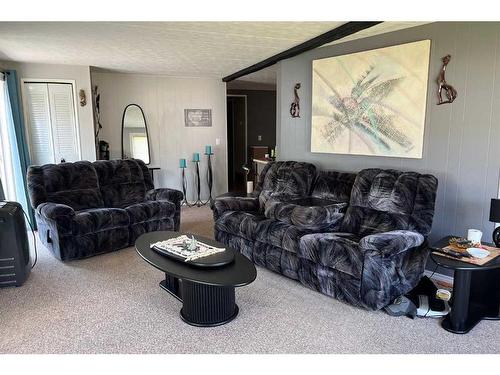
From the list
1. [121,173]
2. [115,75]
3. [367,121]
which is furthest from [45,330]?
[115,75]

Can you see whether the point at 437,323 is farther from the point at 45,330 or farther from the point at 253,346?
the point at 45,330

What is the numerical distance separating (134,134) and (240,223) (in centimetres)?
Answer: 321

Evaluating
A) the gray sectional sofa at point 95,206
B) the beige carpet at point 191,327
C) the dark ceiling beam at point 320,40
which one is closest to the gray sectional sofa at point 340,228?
the beige carpet at point 191,327

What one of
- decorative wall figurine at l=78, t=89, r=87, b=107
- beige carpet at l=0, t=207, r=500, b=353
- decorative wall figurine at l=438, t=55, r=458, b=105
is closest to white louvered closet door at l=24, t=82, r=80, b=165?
decorative wall figurine at l=78, t=89, r=87, b=107

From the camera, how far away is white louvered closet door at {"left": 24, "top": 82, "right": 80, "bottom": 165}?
4902 millimetres

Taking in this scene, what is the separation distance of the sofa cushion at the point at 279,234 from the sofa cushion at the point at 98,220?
1.57 m

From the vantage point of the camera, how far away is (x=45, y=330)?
7.92ft

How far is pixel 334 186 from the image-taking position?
3.56 meters

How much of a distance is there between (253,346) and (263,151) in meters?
6.33

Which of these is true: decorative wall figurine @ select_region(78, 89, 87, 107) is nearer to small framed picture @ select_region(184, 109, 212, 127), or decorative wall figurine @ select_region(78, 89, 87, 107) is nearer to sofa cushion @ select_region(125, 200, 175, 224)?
small framed picture @ select_region(184, 109, 212, 127)

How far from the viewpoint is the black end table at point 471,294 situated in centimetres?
228

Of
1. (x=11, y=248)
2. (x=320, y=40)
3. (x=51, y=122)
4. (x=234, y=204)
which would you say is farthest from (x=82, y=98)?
(x=320, y=40)

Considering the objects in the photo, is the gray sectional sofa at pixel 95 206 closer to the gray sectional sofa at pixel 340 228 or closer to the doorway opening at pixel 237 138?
the gray sectional sofa at pixel 340 228

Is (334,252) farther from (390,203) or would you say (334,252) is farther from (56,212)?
(56,212)
